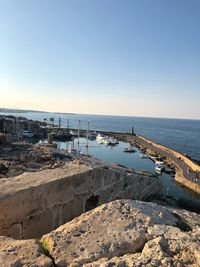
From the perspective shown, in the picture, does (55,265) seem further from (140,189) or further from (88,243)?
(140,189)

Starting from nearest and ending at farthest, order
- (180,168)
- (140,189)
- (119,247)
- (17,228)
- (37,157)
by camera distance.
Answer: (119,247) → (17,228) → (37,157) → (140,189) → (180,168)

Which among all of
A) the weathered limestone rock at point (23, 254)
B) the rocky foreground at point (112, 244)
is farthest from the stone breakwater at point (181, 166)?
the weathered limestone rock at point (23, 254)

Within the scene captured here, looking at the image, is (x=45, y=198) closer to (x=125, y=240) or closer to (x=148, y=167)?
(x=125, y=240)

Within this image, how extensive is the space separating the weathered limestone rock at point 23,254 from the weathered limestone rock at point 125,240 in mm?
174

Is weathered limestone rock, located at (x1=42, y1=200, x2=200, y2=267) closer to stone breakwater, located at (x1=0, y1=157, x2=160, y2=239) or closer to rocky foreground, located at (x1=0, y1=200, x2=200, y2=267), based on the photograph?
rocky foreground, located at (x1=0, y1=200, x2=200, y2=267)

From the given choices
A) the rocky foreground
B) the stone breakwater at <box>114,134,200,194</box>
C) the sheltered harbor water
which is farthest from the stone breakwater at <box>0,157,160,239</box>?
the stone breakwater at <box>114,134,200,194</box>

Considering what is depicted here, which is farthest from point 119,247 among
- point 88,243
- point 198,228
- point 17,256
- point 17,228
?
point 17,228

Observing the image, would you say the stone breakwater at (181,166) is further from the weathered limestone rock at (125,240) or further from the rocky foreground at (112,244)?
the rocky foreground at (112,244)

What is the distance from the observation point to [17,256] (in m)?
3.97

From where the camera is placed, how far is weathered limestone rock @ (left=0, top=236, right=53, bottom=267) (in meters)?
3.81

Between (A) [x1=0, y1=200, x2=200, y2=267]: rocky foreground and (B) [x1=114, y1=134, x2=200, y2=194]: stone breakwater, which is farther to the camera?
(B) [x1=114, y1=134, x2=200, y2=194]: stone breakwater

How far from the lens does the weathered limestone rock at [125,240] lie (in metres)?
3.92

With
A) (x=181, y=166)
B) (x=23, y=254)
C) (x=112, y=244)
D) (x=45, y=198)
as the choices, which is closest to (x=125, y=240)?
(x=112, y=244)

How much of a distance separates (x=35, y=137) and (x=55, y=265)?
7498 centimetres
